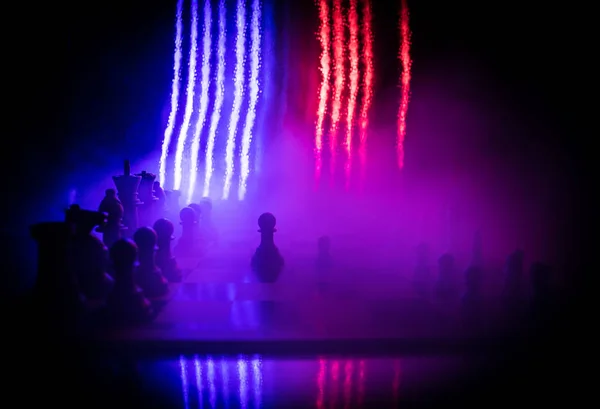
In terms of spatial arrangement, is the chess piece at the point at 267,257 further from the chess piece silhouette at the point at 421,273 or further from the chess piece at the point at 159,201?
the chess piece at the point at 159,201

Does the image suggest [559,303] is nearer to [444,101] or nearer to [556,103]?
[556,103]

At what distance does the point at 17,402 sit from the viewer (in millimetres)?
1498

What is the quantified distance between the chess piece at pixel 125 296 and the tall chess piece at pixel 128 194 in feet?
3.95

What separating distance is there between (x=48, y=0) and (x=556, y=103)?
16.2 feet

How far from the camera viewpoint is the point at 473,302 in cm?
224

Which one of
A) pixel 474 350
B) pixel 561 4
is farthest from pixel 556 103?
pixel 474 350

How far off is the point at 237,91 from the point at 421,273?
3.78 metres

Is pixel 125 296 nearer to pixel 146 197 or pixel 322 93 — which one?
pixel 146 197

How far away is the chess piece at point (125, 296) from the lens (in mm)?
2127

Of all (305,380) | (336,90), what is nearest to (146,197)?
(305,380)

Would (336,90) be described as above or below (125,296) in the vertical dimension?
above

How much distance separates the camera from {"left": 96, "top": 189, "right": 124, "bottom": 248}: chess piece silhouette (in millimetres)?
2999

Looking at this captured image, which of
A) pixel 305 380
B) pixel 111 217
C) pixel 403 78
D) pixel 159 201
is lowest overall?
pixel 305 380

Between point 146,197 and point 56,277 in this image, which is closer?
point 56,277
